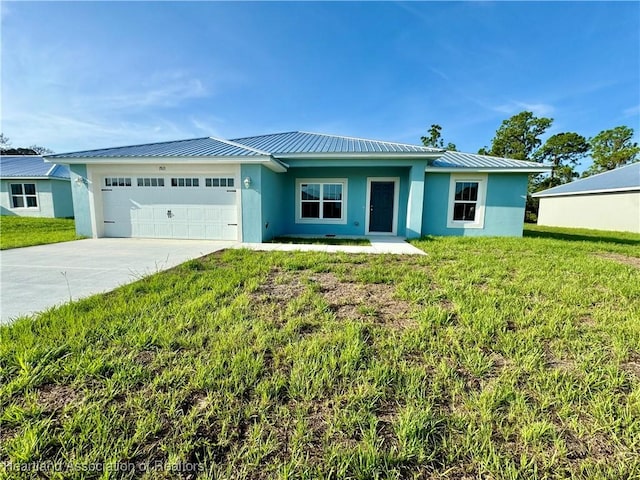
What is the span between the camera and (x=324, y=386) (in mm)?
1969

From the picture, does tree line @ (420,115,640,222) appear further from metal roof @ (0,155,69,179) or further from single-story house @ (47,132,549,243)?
metal roof @ (0,155,69,179)

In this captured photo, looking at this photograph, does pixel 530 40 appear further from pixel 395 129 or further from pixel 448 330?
pixel 448 330

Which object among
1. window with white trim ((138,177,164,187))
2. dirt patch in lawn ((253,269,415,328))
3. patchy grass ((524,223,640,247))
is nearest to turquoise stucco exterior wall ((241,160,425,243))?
window with white trim ((138,177,164,187))

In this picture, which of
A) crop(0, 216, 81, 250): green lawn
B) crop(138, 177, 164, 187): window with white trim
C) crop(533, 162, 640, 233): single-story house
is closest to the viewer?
crop(138, 177, 164, 187): window with white trim

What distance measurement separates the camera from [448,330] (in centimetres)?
281

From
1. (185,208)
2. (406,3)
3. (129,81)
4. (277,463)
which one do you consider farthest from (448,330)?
(129,81)

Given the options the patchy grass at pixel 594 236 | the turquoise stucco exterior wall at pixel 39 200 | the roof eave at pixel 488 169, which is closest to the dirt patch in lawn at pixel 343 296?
the roof eave at pixel 488 169

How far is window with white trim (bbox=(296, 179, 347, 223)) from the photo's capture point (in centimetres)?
1035

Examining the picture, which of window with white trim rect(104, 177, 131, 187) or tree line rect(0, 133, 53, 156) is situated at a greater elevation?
tree line rect(0, 133, 53, 156)

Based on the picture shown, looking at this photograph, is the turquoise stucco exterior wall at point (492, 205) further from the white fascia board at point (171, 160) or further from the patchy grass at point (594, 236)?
the white fascia board at point (171, 160)

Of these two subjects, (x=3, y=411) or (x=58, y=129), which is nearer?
(x=3, y=411)

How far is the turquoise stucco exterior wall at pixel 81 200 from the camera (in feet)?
27.8

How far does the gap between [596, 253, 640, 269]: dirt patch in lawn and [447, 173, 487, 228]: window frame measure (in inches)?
133

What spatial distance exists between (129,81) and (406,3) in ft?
31.6
